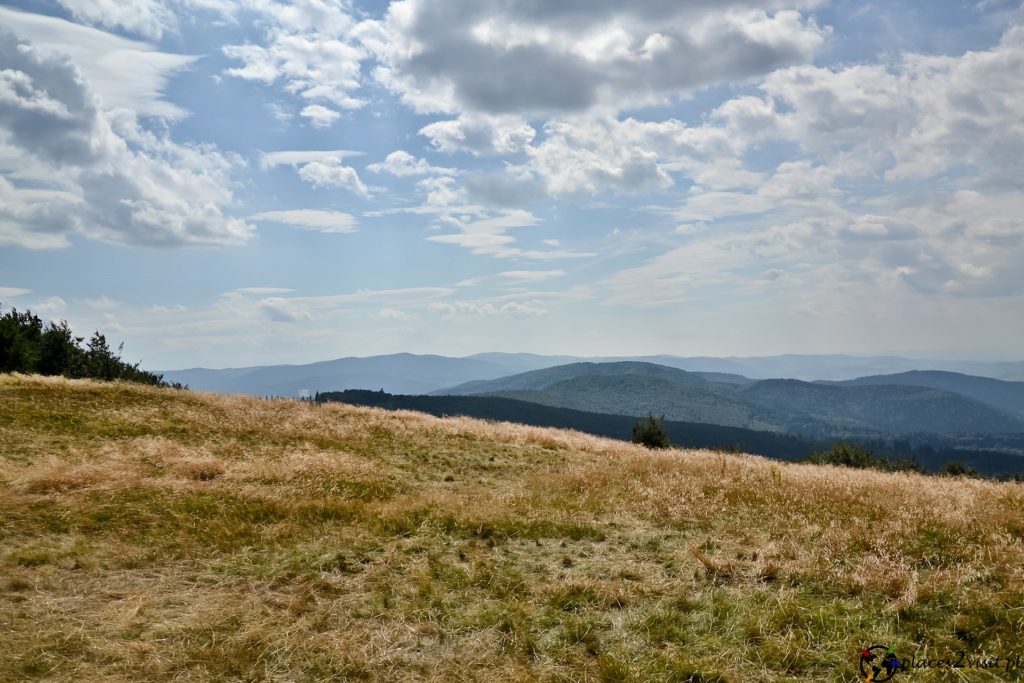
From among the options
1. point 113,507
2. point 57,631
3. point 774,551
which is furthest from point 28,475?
point 774,551

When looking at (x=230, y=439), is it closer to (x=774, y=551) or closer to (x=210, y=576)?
(x=210, y=576)

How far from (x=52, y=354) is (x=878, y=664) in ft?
263

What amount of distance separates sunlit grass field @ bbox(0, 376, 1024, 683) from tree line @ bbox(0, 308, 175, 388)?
34.4m

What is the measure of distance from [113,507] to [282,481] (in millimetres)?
4030

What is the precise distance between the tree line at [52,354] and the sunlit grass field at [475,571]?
34375 mm

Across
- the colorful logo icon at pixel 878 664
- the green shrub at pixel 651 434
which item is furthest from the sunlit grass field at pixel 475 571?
the green shrub at pixel 651 434

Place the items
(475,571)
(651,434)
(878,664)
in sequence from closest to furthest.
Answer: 1. (878,664)
2. (475,571)
3. (651,434)

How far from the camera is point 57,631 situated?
7.29m

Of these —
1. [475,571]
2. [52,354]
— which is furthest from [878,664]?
[52,354]

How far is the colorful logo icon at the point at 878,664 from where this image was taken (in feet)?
20.2

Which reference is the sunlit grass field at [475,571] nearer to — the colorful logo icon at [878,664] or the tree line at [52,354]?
the colorful logo icon at [878,664]

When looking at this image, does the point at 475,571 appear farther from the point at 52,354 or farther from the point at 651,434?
the point at 52,354

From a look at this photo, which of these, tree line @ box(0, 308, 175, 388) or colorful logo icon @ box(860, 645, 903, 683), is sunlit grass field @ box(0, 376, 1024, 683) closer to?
colorful logo icon @ box(860, 645, 903, 683)

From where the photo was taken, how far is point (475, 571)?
9.61 m
